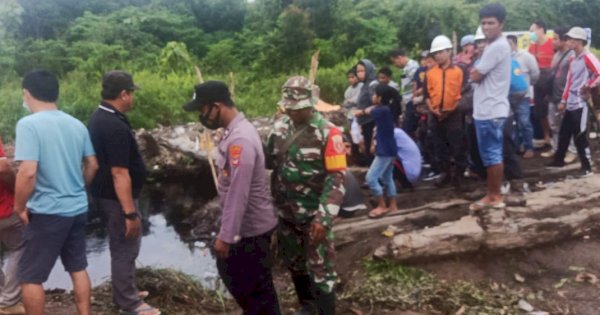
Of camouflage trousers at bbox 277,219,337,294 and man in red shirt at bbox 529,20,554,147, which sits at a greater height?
man in red shirt at bbox 529,20,554,147

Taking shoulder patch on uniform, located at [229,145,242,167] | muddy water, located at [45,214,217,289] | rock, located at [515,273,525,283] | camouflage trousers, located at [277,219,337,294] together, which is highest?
shoulder patch on uniform, located at [229,145,242,167]

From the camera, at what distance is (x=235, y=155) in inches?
127

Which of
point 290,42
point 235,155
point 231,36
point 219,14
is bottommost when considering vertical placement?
point 235,155

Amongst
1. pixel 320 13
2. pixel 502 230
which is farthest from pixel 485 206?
pixel 320 13

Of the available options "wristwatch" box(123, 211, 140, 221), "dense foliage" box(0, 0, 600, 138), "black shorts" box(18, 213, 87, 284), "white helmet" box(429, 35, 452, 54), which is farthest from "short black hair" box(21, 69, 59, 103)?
"dense foliage" box(0, 0, 600, 138)

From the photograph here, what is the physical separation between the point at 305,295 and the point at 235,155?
1.46 meters

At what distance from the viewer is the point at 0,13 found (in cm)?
1800

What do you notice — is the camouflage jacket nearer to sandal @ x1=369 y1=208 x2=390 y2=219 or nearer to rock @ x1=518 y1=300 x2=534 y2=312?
rock @ x1=518 y1=300 x2=534 y2=312

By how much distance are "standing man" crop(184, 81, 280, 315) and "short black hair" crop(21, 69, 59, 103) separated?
3.22 ft

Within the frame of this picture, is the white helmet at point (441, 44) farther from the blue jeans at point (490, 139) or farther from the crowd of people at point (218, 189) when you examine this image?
the blue jeans at point (490, 139)

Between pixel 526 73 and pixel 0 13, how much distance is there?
17.0 metres

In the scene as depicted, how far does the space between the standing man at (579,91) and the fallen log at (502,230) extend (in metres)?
1.41

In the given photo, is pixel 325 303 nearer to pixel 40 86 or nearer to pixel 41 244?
pixel 41 244

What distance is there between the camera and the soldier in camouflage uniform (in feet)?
12.1
